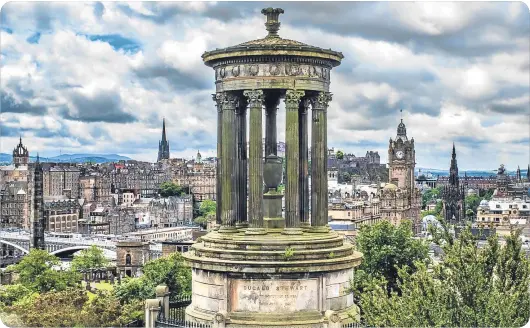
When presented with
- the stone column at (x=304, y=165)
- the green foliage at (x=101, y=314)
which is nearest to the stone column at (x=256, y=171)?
the stone column at (x=304, y=165)

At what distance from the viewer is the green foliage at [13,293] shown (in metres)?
57.8

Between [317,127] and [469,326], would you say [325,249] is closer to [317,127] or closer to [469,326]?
[317,127]

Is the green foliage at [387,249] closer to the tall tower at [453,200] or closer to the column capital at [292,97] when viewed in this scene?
the column capital at [292,97]

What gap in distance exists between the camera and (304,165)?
26562mm

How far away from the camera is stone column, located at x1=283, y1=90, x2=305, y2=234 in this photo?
84.0ft

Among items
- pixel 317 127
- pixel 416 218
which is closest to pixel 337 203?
pixel 416 218

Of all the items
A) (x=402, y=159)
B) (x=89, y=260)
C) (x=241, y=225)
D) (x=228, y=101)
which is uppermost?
(x=402, y=159)

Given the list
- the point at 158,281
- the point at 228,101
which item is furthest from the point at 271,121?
the point at 158,281

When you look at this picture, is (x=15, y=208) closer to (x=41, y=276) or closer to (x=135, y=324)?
(x=41, y=276)

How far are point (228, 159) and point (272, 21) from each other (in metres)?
4.55

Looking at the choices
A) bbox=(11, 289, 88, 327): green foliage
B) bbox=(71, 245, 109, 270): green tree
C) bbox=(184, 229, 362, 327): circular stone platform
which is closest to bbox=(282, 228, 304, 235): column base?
bbox=(184, 229, 362, 327): circular stone platform

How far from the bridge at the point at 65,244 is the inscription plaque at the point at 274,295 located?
8655cm

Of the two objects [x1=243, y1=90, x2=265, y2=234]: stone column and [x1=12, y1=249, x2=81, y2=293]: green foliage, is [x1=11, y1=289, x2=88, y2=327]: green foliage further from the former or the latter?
[x1=12, y1=249, x2=81, y2=293]: green foliage

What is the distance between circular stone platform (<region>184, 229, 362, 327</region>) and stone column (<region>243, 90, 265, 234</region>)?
19.2 inches
